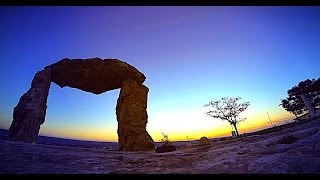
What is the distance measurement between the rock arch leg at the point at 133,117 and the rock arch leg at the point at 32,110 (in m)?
7.28

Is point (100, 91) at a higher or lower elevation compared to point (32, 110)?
higher

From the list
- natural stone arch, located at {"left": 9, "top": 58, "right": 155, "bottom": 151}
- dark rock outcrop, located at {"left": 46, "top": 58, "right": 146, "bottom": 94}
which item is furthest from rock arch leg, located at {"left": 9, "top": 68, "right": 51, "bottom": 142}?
dark rock outcrop, located at {"left": 46, "top": 58, "right": 146, "bottom": 94}

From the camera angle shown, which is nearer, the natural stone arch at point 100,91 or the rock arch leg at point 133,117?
the natural stone arch at point 100,91

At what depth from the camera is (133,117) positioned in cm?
1980

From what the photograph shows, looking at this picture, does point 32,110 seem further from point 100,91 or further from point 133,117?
point 133,117

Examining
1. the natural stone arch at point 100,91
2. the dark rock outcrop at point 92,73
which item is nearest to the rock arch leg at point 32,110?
the natural stone arch at point 100,91

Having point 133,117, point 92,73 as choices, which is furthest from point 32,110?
point 133,117

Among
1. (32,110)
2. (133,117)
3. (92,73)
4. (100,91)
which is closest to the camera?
(32,110)

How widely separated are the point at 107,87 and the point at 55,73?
5617 millimetres

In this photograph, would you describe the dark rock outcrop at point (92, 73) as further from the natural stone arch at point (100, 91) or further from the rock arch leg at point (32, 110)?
the rock arch leg at point (32, 110)

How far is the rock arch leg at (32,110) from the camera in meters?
15.9

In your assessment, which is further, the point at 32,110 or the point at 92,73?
the point at 92,73

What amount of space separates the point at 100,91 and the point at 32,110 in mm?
7748

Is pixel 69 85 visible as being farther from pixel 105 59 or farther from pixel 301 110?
pixel 301 110
